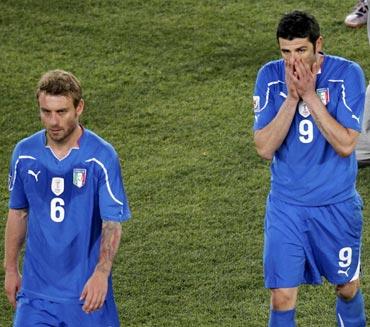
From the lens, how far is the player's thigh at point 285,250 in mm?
7391

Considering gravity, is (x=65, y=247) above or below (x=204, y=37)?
below

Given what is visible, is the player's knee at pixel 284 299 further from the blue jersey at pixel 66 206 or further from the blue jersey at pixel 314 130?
the blue jersey at pixel 66 206

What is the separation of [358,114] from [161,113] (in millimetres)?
4455

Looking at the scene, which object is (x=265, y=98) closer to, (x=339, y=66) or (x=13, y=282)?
(x=339, y=66)

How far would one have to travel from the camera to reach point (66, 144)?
6789mm

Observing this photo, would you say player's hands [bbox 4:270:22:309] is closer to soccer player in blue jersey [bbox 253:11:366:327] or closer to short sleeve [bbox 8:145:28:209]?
short sleeve [bbox 8:145:28:209]

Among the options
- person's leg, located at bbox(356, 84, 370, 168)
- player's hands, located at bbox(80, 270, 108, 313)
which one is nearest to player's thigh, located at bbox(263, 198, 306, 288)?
player's hands, located at bbox(80, 270, 108, 313)

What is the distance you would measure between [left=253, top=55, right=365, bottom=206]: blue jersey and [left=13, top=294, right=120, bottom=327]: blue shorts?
1.32m

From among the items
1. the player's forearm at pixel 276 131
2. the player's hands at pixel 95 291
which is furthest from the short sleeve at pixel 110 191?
the player's forearm at pixel 276 131

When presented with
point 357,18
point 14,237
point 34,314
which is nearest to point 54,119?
point 14,237

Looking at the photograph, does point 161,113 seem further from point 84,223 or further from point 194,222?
point 84,223

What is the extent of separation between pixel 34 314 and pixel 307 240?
1621 mm

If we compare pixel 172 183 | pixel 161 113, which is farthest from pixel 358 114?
pixel 161 113

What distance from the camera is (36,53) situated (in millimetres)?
12844
